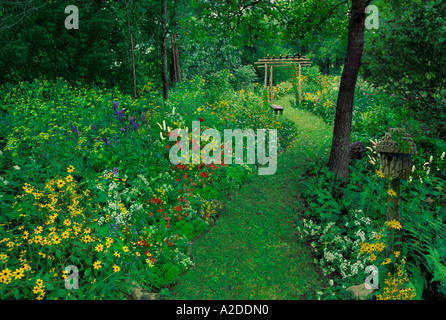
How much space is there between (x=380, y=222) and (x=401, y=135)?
2.07 metres

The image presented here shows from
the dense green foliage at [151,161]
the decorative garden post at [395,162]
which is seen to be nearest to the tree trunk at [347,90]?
the dense green foliage at [151,161]

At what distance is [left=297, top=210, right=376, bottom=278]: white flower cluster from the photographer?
4.37m

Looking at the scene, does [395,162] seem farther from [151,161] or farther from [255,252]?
[151,161]

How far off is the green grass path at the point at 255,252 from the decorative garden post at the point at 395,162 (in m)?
1.34

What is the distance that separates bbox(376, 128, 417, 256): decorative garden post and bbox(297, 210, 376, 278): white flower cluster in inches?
22.4

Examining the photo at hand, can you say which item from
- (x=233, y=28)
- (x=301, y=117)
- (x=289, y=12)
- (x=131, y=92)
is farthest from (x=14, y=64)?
(x=301, y=117)

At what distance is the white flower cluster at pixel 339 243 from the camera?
4.37 metres

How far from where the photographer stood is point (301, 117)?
13.8 meters

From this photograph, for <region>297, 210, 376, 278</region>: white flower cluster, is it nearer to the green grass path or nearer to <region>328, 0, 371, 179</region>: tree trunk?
the green grass path

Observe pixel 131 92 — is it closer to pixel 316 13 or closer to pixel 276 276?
pixel 316 13

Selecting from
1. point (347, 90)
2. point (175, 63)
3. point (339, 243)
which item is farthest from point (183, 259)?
point (175, 63)

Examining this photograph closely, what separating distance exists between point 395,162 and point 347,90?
308 centimetres

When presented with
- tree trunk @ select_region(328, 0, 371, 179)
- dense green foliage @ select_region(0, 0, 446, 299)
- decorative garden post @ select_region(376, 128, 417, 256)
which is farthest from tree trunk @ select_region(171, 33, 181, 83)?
decorative garden post @ select_region(376, 128, 417, 256)
